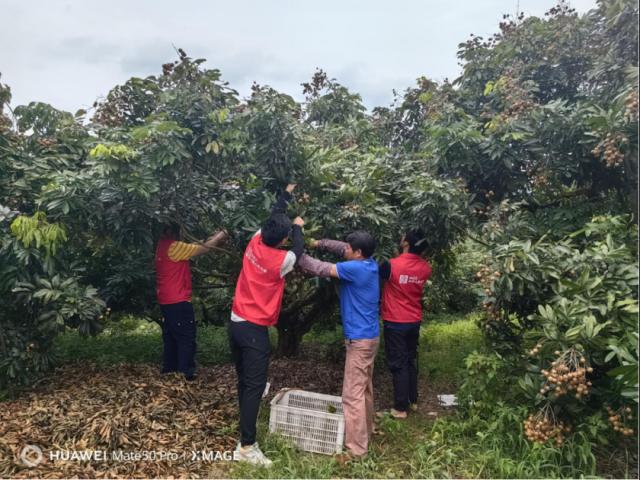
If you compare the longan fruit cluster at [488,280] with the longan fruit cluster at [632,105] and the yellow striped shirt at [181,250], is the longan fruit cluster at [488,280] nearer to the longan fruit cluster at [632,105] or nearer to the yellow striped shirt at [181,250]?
the longan fruit cluster at [632,105]

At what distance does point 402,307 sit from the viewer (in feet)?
12.6

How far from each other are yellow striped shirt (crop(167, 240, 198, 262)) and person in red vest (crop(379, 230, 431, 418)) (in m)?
1.56

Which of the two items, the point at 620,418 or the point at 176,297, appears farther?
the point at 176,297

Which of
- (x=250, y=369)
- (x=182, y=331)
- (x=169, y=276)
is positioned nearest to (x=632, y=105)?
(x=250, y=369)

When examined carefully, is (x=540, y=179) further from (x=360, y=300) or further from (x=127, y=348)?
(x=127, y=348)

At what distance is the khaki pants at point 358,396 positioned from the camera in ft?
10.1

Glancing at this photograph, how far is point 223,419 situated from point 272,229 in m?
1.44

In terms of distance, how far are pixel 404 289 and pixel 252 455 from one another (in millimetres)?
1658

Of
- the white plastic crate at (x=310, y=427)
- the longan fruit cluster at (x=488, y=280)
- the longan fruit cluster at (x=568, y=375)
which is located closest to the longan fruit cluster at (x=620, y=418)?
the longan fruit cluster at (x=568, y=375)

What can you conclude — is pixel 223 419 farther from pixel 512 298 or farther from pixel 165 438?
pixel 512 298

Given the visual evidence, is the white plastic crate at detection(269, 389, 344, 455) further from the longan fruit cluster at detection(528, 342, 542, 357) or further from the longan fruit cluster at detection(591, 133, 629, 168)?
the longan fruit cluster at detection(591, 133, 629, 168)

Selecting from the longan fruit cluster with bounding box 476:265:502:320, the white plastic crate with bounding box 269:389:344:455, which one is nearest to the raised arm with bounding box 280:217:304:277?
the white plastic crate with bounding box 269:389:344:455

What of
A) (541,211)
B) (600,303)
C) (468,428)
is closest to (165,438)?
(468,428)

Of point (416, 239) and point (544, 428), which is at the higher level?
point (416, 239)
